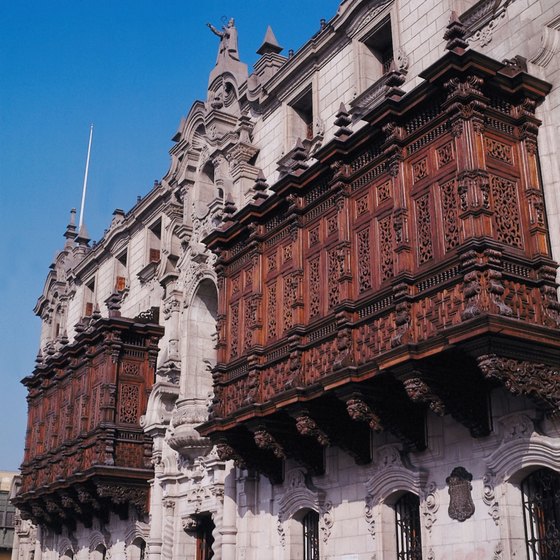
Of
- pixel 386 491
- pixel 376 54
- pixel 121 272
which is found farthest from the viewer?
pixel 121 272

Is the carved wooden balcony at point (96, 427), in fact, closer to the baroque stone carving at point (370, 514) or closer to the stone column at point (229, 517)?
the stone column at point (229, 517)

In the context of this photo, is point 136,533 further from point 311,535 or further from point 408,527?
point 408,527

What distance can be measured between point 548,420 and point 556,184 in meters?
3.82

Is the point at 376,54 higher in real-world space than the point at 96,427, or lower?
higher

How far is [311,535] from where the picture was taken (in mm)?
18172

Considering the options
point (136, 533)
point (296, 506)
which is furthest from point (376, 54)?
point (136, 533)

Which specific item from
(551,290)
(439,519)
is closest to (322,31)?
(551,290)

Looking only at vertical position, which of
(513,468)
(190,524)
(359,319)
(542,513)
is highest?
(359,319)

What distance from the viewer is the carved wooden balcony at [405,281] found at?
12664 mm

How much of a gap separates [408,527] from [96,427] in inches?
501

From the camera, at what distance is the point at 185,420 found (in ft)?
75.8

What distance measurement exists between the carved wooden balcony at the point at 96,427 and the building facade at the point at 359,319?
0.31ft

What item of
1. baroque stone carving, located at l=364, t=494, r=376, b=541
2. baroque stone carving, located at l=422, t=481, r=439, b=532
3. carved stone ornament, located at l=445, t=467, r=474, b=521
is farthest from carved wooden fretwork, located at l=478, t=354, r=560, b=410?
baroque stone carving, located at l=364, t=494, r=376, b=541

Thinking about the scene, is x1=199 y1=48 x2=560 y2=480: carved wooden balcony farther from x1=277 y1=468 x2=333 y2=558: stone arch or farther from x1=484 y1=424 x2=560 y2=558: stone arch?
x1=277 y1=468 x2=333 y2=558: stone arch
